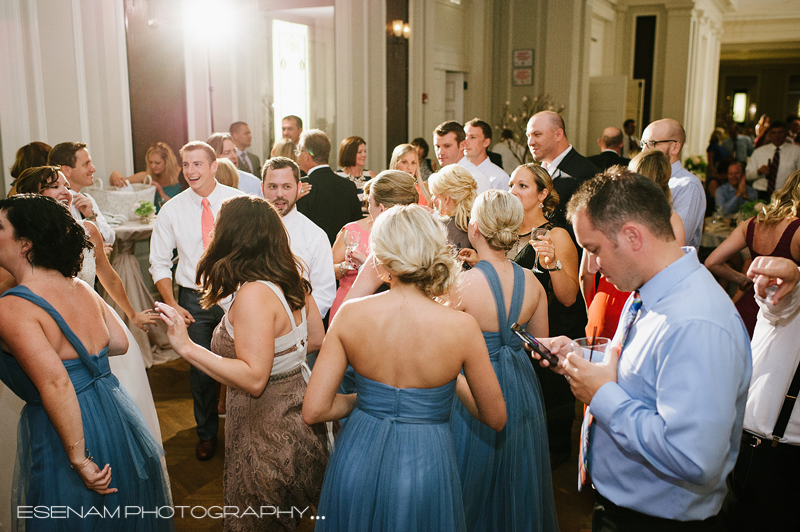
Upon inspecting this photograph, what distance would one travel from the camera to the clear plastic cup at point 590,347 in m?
1.38

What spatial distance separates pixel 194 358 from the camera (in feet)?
5.42

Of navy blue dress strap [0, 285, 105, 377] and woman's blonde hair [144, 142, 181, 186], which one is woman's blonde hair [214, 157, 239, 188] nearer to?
woman's blonde hair [144, 142, 181, 186]

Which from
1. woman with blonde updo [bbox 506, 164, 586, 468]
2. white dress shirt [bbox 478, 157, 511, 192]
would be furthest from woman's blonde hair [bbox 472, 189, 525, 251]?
white dress shirt [bbox 478, 157, 511, 192]

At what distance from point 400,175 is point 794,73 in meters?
26.0

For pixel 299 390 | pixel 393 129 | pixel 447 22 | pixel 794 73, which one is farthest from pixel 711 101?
pixel 299 390

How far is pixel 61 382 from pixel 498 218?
1.43 metres

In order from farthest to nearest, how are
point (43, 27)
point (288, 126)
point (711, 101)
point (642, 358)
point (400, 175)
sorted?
point (711, 101)
point (288, 126)
point (43, 27)
point (400, 175)
point (642, 358)

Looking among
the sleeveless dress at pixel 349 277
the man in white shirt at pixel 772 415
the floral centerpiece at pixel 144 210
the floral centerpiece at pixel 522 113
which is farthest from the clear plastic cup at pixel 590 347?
the floral centerpiece at pixel 522 113

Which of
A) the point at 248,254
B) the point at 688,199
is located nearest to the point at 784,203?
the point at 688,199

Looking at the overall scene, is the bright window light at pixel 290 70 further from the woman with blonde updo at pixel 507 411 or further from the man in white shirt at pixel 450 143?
the woman with blonde updo at pixel 507 411

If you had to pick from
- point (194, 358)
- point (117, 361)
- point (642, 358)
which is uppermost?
point (642, 358)

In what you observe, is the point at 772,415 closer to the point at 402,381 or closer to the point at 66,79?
the point at 402,381

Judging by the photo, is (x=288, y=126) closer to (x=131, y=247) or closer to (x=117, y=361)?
(x=131, y=247)

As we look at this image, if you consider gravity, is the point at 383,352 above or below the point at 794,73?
below
